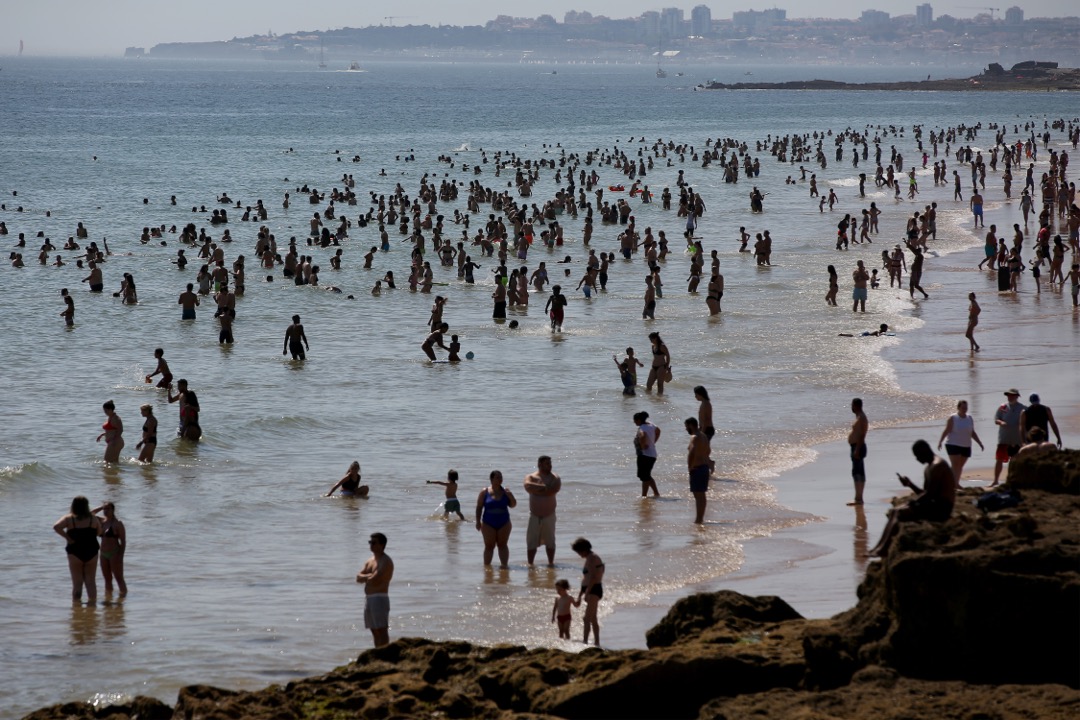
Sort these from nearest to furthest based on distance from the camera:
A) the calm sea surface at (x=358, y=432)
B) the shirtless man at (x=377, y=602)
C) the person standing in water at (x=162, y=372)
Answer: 1. the shirtless man at (x=377, y=602)
2. the calm sea surface at (x=358, y=432)
3. the person standing in water at (x=162, y=372)

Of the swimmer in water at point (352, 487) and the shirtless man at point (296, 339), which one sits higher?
the shirtless man at point (296, 339)

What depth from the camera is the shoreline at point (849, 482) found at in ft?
37.8

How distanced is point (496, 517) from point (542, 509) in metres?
0.50

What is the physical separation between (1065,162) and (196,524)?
168ft

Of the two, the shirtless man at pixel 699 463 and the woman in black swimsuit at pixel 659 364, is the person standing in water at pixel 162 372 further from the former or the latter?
the shirtless man at pixel 699 463

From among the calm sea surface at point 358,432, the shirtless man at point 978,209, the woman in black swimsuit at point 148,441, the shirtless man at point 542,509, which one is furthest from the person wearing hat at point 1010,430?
the shirtless man at point 978,209

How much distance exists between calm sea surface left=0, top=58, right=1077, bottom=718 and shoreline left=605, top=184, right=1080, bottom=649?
15.1 inches

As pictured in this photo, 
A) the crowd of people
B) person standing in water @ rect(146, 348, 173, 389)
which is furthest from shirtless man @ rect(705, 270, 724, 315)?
person standing in water @ rect(146, 348, 173, 389)

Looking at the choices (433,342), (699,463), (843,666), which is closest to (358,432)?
(433,342)

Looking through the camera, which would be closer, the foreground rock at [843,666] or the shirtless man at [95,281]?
the foreground rock at [843,666]

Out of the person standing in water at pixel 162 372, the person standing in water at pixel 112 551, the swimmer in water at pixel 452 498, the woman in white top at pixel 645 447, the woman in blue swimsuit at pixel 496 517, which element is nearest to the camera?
the person standing in water at pixel 112 551

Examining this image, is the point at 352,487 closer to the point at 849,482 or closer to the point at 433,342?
the point at 849,482

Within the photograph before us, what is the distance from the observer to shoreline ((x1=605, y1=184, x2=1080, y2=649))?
37.8 feet

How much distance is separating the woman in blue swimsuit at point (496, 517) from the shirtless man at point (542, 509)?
0.23 meters
